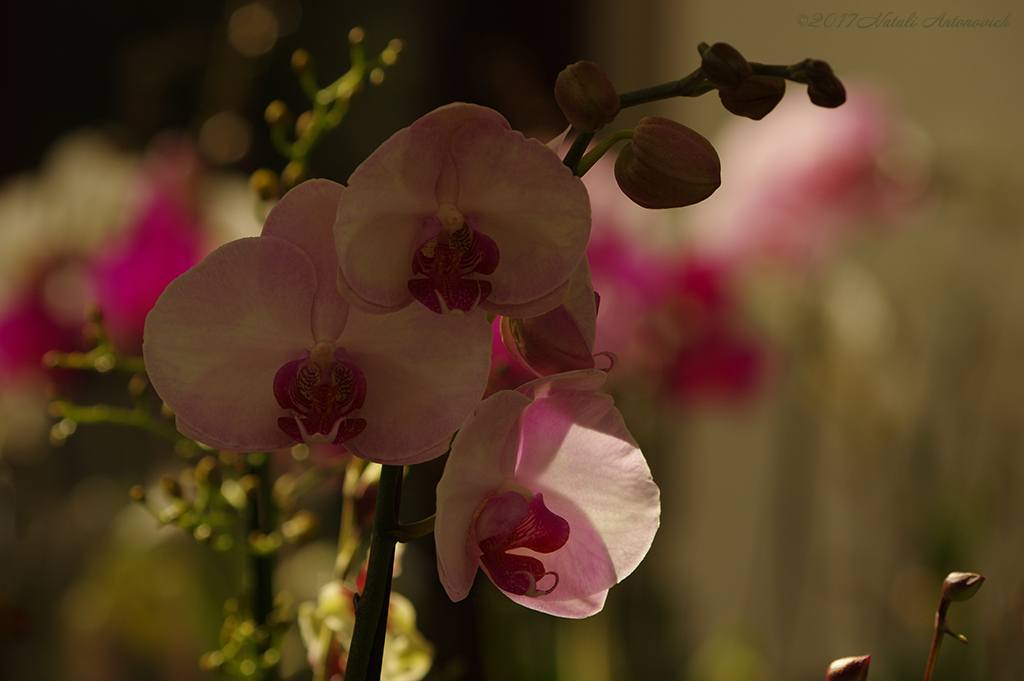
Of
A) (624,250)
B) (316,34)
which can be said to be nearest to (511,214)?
(624,250)

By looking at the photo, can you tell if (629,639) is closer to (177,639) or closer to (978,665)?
(978,665)

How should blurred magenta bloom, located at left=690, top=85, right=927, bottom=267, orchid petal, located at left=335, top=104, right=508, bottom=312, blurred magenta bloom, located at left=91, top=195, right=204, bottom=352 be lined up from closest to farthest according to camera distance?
orchid petal, located at left=335, top=104, right=508, bottom=312 → blurred magenta bloom, located at left=91, top=195, right=204, bottom=352 → blurred magenta bloom, located at left=690, top=85, right=927, bottom=267

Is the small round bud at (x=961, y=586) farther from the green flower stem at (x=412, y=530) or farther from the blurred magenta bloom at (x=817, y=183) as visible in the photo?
the blurred magenta bloom at (x=817, y=183)

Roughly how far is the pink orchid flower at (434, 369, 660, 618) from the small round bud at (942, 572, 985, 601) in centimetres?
6

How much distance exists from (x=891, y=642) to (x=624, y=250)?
430 millimetres

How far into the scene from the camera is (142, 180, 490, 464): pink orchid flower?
181 millimetres

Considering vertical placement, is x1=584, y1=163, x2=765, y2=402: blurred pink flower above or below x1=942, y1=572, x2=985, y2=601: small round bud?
below

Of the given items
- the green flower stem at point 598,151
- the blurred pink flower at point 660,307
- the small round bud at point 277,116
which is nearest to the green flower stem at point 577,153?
the green flower stem at point 598,151

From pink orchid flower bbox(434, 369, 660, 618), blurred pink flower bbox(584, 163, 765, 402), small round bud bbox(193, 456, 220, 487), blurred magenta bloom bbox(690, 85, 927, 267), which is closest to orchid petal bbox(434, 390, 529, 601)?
pink orchid flower bbox(434, 369, 660, 618)

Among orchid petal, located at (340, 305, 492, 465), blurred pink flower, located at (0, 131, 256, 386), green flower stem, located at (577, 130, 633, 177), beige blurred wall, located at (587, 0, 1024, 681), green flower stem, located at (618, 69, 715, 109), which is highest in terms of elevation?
green flower stem, located at (618, 69, 715, 109)

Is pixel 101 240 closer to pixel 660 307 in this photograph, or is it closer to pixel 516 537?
pixel 660 307

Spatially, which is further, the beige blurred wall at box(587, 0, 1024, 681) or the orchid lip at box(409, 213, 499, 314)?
the beige blurred wall at box(587, 0, 1024, 681)

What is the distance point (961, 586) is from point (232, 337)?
0.54 feet

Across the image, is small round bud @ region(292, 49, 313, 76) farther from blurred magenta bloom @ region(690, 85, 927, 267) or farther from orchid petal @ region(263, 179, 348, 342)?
blurred magenta bloom @ region(690, 85, 927, 267)
